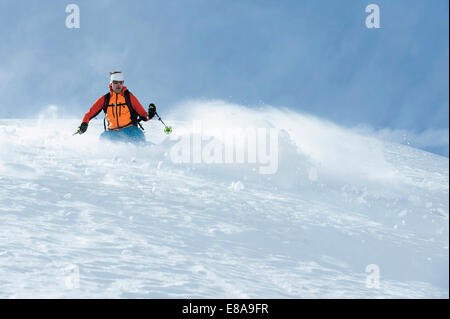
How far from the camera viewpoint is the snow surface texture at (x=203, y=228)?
14.3 ft

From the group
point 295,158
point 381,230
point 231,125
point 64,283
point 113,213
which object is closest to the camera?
point 64,283

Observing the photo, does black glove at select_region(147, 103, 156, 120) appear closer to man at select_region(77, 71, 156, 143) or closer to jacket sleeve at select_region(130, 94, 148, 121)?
man at select_region(77, 71, 156, 143)

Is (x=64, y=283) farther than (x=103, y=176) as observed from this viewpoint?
No

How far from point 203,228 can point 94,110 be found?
3725 mm

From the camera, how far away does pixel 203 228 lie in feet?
19.2

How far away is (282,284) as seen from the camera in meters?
4.49

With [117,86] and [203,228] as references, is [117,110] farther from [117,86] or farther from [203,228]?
[203,228]

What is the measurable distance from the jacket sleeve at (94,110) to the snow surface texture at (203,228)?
92 cm

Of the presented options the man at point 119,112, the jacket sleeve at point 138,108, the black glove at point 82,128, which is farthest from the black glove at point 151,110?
the black glove at point 82,128

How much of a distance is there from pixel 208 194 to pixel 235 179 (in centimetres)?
148
